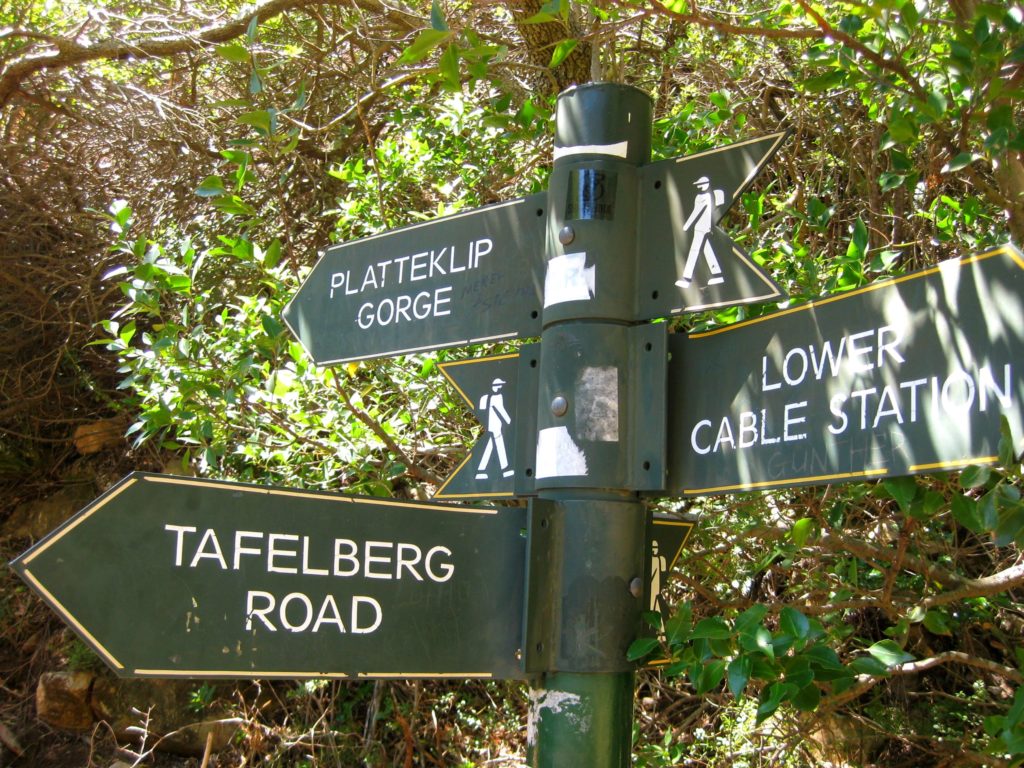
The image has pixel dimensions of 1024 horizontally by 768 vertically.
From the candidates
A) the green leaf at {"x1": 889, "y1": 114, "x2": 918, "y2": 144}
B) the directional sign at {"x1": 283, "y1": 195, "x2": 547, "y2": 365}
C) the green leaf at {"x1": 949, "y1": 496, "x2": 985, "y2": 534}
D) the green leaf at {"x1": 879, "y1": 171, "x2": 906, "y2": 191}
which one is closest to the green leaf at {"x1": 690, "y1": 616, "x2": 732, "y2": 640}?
the green leaf at {"x1": 949, "y1": 496, "x2": 985, "y2": 534}

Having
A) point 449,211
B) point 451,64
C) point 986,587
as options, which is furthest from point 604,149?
point 449,211

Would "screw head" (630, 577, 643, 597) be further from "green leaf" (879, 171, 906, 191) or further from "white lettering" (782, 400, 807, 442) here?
"green leaf" (879, 171, 906, 191)

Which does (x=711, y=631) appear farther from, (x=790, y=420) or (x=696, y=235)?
(x=696, y=235)

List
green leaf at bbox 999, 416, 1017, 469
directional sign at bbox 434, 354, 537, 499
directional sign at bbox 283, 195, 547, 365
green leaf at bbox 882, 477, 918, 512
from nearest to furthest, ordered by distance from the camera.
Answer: green leaf at bbox 999, 416, 1017, 469 < green leaf at bbox 882, 477, 918, 512 < directional sign at bbox 434, 354, 537, 499 < directional sign at bbox 283, 195, 547, 365

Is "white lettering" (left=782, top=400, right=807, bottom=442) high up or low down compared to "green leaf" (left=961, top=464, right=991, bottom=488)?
up

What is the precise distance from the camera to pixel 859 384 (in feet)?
5.65

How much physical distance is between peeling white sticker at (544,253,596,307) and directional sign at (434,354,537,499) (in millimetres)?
169

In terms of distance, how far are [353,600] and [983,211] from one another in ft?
10.2

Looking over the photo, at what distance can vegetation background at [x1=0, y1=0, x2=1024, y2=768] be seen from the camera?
8.37 feet

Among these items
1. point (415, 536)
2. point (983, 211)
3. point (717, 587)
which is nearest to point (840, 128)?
point (983, 211)

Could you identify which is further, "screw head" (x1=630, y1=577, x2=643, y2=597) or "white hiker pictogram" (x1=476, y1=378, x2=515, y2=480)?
"white hiker pictogram" (x1=476, y1=378, x2=515, y2=480)

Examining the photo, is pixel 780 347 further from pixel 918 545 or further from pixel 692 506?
pixel 692 506

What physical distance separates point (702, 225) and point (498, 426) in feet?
1.97

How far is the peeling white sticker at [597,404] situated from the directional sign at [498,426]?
16cm
